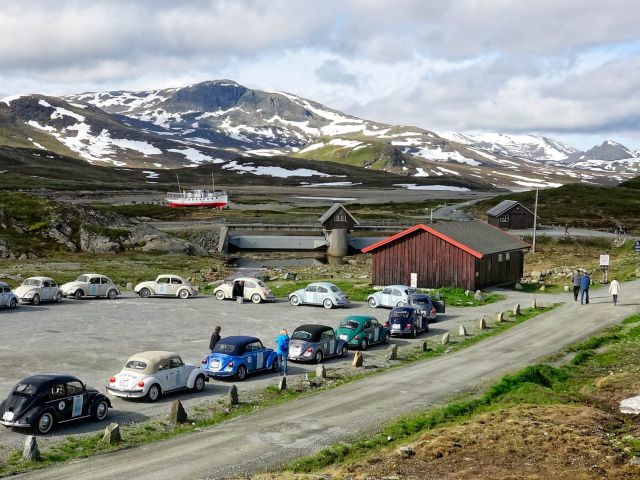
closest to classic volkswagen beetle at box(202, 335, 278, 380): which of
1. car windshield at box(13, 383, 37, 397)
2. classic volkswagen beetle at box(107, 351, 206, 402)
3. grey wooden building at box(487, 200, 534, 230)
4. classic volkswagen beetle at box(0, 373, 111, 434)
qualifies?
classic volkswagen beetle at box(107, 351, 206, 402)

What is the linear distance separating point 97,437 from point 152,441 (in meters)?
1.90

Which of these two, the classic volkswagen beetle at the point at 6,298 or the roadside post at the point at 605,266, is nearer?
the classic volkswagen beetle at the point at 6,298

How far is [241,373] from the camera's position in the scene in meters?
30.7

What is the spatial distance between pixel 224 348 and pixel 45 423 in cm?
939

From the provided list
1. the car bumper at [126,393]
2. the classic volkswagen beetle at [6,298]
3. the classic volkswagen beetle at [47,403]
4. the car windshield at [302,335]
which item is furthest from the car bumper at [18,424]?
the classic volkswagen beetle at [6,298]

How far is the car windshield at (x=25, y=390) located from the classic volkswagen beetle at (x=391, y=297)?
29.1m

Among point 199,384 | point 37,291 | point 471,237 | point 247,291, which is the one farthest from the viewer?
point 471,237

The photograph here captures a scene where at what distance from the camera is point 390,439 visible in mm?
21766

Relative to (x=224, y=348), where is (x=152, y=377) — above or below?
below

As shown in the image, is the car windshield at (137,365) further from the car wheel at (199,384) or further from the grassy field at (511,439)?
the grassy field at (511,439)

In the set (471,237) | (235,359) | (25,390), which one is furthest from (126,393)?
(471,237)

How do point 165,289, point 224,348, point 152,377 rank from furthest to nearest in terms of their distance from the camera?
point 165,289, point 224,348, point 152,377

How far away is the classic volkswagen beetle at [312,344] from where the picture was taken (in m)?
34.1

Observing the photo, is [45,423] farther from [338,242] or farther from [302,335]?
[338,242]
